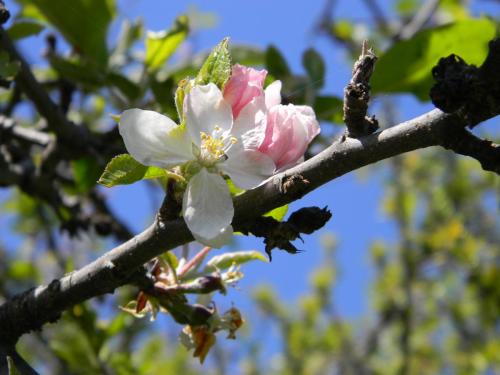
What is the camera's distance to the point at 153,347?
307 cm

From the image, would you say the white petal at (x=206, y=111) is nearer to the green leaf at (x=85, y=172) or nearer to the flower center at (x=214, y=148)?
the flower center at (x=214, y=148)

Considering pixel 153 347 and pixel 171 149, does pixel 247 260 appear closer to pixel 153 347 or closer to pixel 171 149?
pixel 171 149

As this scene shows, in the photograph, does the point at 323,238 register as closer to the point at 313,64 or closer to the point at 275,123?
the point at 313,64

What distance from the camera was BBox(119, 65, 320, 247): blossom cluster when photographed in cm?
104

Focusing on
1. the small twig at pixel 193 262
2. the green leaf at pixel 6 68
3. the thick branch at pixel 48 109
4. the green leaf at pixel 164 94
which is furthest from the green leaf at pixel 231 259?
the thick branch at pixel 48 109

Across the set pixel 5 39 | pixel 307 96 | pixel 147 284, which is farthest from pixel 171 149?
pixel 307 96

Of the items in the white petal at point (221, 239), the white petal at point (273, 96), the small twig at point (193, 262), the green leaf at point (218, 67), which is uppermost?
the green leaf at point (218, 67)

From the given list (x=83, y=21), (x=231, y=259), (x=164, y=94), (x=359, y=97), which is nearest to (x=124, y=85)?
(x=164, y=94)

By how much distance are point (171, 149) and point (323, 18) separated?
11.3 ft

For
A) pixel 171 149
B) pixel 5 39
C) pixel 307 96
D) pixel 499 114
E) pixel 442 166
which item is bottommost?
pixel 499 114

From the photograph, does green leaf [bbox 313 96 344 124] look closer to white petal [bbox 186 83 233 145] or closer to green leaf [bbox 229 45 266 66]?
green leaf [bbox 229 45 266 66]

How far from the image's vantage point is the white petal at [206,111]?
105 centimetres

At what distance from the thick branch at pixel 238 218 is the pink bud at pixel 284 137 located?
0.31ft

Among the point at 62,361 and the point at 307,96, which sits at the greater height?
the point at 307,96
